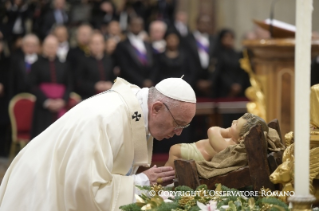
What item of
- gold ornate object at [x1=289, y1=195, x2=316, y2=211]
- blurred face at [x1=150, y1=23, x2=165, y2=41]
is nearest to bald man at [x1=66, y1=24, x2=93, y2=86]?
blurred face at [x1=150, y1=23, x2=165, y2=41]

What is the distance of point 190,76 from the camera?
10.4 metres

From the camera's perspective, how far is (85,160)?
2.83 meters

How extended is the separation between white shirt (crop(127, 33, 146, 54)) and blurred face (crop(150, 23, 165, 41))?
0.75 ft

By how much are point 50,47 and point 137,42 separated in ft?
5.13

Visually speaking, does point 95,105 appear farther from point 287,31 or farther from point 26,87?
point 26,87

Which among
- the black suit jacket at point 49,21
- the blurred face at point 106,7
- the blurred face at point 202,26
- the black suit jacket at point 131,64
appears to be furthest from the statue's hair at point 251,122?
the blurred face at point 106,7

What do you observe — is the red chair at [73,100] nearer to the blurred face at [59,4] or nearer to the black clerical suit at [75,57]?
the black clerical suit at [75,57]

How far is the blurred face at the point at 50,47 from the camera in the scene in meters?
9.63

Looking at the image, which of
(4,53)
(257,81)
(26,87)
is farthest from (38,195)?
(4,53)

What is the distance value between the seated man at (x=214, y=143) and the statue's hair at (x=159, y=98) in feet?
0.68

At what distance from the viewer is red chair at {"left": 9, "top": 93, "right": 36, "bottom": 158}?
9320mm

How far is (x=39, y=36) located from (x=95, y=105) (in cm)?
849

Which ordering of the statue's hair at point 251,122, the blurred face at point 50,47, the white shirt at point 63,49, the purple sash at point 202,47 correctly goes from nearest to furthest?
1. the statue's hair at point 251,122
2. the blurred face at point 50,47
3. the white shirt at point 63,49
4. the purple sash at point 202,47

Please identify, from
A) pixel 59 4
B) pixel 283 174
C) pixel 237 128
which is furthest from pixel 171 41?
pixel 283 174
